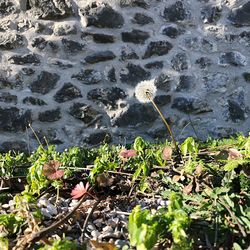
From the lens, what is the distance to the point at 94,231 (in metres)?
1.37

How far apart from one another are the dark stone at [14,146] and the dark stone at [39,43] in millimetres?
843

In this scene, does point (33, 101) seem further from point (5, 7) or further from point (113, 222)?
point (113, 222)

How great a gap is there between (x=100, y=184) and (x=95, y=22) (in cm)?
282

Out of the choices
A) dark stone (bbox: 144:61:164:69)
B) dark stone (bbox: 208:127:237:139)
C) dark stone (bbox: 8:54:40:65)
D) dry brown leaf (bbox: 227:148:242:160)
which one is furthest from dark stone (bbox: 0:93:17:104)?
dry brown leaf (bbox: 227:148:242:160)

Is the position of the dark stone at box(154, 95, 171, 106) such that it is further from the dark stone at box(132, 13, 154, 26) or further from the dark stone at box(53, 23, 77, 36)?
the dark stone at box(53, 23, 77, 36)

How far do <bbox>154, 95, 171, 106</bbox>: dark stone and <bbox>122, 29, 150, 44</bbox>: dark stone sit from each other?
511 millimetres

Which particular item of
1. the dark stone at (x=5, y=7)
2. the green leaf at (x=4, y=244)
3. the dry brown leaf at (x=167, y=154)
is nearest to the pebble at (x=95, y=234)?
the green leaf at (x=4, y=244)

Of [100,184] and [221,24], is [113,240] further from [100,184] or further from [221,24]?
[221,24]

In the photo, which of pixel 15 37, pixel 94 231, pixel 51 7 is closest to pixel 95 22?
pixel 51 7

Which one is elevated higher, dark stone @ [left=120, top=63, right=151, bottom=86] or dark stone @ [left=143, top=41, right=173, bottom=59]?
dark stone @ [left=143, top=41, right=173, bottom=59]

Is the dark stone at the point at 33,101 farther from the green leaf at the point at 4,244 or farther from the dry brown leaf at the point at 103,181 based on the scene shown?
the green leaf at the point at 4,244

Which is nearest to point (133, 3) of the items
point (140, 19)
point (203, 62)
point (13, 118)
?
point (140, 19)

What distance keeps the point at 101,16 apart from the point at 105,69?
468 millimetres

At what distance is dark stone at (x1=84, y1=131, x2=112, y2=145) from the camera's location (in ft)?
14.0
